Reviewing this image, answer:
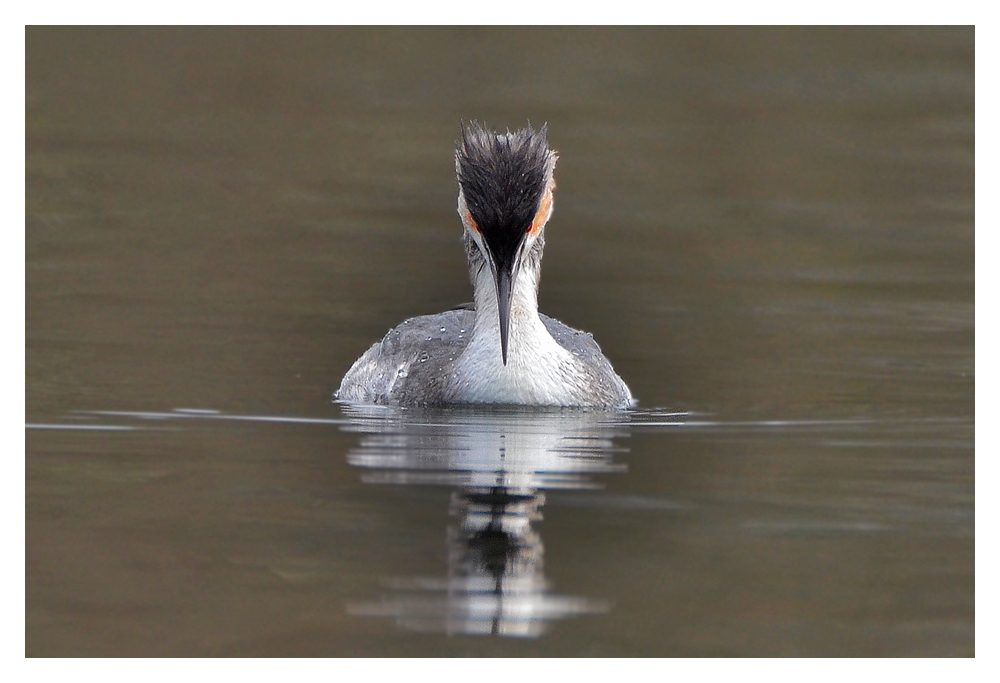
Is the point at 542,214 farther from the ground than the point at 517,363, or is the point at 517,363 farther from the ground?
the point at 542,214

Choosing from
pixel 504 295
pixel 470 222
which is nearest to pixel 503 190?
pixel 470 222

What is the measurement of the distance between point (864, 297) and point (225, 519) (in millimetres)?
10959

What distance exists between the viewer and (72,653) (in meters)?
7.48

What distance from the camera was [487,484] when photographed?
10383mm

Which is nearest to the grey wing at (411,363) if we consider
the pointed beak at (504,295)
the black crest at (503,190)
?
the pointed beak at (504,295)

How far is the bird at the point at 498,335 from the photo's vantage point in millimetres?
12727

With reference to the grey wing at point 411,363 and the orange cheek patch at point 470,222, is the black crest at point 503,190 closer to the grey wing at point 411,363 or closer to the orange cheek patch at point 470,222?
the orange cheek patch at point 470,222

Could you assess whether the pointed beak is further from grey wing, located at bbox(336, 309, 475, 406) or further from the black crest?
grey wing, located at bbox(336, 309, 475, 406)

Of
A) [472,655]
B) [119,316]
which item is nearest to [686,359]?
[119,316]

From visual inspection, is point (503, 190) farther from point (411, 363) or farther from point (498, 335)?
point (411, 363)

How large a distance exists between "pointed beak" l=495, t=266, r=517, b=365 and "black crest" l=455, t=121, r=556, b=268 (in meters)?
0.09

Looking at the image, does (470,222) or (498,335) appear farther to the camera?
(498,335)

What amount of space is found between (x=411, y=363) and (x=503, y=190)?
2.46m

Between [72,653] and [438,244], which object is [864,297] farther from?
[72,653]
